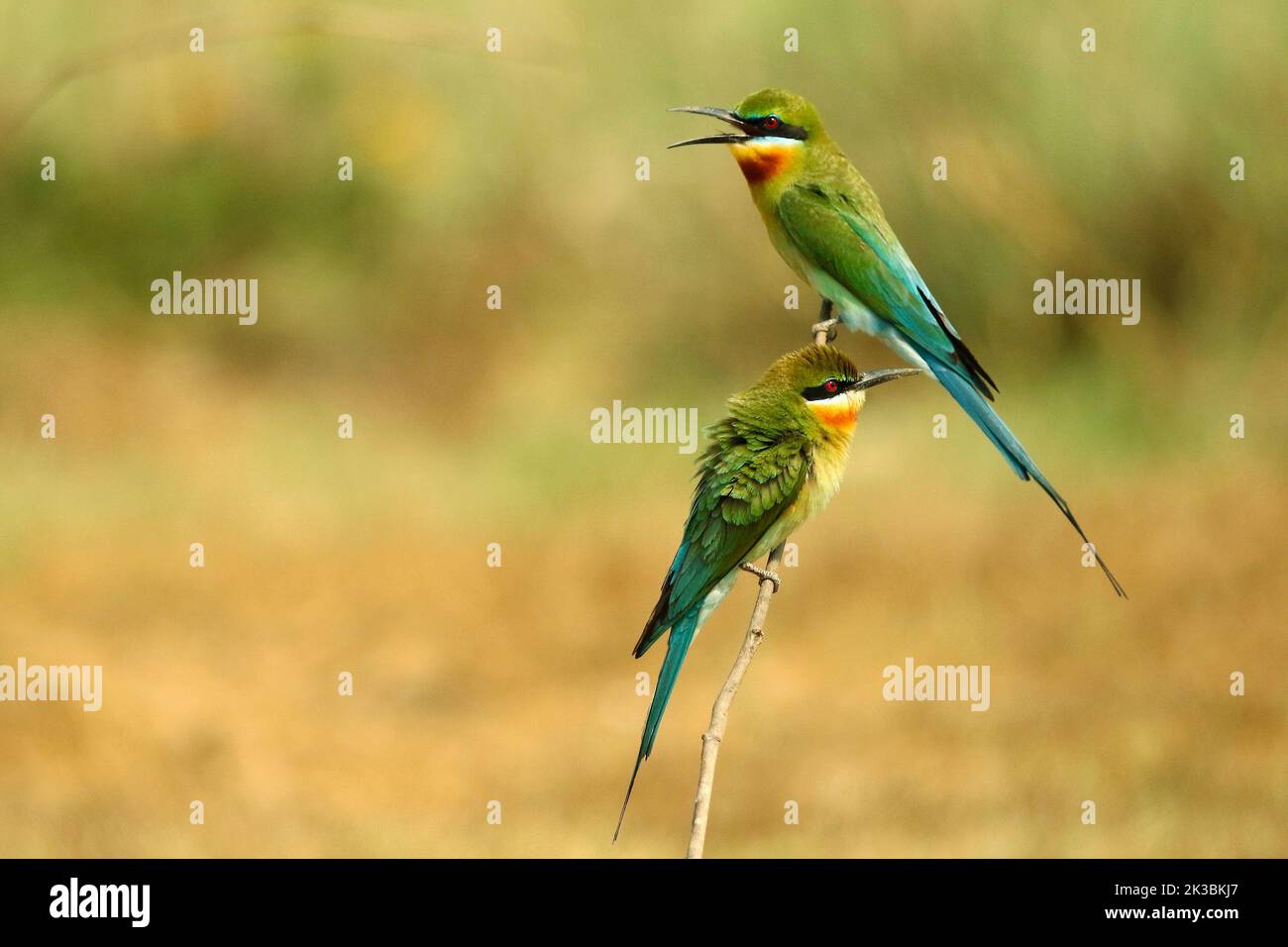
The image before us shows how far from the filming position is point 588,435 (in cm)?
761

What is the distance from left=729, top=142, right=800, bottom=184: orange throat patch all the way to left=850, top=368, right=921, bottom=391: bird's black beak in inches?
19.5

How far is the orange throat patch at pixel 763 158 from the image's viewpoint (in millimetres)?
2494

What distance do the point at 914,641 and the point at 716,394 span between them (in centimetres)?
183

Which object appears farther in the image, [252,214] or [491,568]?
[252,214]

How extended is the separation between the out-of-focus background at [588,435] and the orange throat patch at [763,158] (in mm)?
2973

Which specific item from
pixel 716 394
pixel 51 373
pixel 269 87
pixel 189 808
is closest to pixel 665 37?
pixel 716 394

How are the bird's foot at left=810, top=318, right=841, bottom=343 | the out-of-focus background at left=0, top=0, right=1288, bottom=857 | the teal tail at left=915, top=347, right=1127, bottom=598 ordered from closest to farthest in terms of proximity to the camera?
the teal tail at left=915, top=347, right=1127, bottom=598 < the bird's foot at left=810, top=318, right=841, bottom=343 < the out-of-focus background at left=0, top=0, right=1288, bottom=857

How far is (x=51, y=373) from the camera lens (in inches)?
315

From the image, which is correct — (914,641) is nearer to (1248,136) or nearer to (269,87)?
(1248,136)

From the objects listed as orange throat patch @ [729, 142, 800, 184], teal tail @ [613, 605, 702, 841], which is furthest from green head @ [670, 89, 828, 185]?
teal tail @ [613, 605, 702, 841]

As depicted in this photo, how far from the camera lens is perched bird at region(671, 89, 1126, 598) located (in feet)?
7.86

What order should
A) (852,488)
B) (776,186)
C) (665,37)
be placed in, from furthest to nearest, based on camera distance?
(665,37)
(852,488)
(776,186)

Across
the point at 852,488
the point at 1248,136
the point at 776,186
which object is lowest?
the point at 852,488

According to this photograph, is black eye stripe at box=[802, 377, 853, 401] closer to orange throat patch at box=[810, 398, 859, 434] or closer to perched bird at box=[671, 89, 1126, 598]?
orange throat patch at box=[810, 398, 859, 434]
